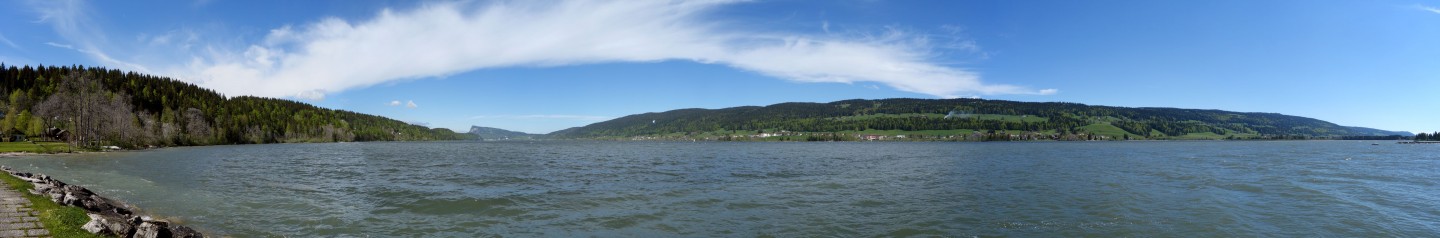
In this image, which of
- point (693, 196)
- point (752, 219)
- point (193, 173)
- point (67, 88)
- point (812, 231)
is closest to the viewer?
point (812, 231)

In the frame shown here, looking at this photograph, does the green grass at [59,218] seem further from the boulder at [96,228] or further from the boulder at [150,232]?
the boulder at [150,232]

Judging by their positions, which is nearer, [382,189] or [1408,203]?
[1408,203]

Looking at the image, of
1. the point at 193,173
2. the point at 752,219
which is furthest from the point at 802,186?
the point at 193,173

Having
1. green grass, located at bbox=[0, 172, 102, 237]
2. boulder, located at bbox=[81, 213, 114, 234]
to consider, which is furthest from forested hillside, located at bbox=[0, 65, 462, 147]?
boulder, located at bbox=[81, 213, 114, 234]

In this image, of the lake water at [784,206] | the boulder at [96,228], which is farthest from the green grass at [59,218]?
the lake water at [784,206]

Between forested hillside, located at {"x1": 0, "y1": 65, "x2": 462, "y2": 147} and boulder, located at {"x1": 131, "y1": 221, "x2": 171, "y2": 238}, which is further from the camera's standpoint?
forested hillside, located at {"x1": 0, "y1": 65, "x2": 462, "y2": 147}

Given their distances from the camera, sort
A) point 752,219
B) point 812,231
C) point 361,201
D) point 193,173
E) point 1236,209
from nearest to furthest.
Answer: point 812,231 < point 752,219 < point 1236,209 < point 361,201 < point 193,173

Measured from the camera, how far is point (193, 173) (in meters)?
44.0

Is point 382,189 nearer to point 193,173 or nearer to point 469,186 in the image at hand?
point 469,186

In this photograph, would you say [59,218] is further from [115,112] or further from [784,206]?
[115,112]

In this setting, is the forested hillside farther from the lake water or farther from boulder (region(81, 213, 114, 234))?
boulder (region(81, 213, 114, 234))

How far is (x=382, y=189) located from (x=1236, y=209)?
121ft

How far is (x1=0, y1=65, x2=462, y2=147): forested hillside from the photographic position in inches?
3654

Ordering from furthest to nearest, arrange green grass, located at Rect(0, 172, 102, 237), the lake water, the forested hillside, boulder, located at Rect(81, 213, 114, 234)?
the forested hillside
the lake water
boulder, located at Rect(81, 213, 114, 234)
green grass, located at Rect(0, 172, 102, 237)
